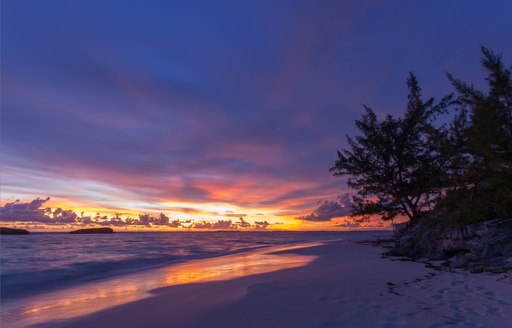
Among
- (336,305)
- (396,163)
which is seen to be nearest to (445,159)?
(396,163)

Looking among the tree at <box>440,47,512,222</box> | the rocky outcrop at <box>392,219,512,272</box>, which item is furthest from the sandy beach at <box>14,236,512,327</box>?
the tree at <box>440,47,512,222</box>

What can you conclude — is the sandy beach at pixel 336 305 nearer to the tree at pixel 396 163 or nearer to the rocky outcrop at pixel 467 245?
the rocky outcrop at pixel 467 245

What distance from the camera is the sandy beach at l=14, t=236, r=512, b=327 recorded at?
5.41 m

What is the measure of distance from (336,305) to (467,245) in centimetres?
945

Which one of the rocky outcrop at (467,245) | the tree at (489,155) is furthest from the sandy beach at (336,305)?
the tree at (489,155)

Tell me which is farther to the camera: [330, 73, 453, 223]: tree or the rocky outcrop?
[330, 73, 453, 223]: tree

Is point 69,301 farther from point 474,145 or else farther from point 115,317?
point 474,145

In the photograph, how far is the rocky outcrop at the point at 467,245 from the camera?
416 inches

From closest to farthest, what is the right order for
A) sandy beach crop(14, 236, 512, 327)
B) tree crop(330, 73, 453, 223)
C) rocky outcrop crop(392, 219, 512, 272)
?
sandy beach crop(14, 236, 512, 327)
rocky outcrop crop(392, 219, 512, 272)
tree crop(330, 73, 453, 223)

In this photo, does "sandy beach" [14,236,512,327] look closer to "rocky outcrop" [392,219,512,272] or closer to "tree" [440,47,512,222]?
"rocky outcrop" [392,219,512,272]

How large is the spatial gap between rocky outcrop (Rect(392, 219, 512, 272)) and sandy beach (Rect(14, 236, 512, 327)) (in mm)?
1908

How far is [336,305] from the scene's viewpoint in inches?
255

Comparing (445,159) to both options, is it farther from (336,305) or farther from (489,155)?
(336,305)

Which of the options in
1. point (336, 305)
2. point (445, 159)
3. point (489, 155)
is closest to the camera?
point (336, 305)
